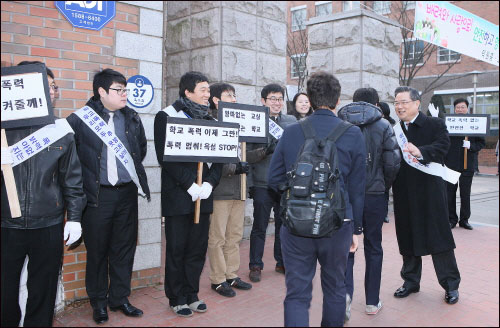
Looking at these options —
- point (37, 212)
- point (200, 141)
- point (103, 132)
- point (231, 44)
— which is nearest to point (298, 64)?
point (231, 44)

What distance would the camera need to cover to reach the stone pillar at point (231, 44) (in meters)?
6.46

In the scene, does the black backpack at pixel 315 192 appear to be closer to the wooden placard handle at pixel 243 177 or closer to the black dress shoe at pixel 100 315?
the wooden placard handle at pixel 243 177

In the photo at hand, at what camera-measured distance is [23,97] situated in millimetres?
3012

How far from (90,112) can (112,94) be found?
24 cm

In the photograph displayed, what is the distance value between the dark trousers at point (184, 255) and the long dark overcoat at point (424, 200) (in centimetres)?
204

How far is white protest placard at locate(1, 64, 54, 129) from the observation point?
2.99 meters

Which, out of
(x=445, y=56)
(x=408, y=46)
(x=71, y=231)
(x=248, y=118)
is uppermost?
(x=445, y=56)

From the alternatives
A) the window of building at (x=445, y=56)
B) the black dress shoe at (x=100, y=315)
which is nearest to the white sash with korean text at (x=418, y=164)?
the black dress shoe at (x=100, y=315)

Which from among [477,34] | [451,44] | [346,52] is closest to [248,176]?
[346,52]

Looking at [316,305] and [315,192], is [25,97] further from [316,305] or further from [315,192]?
[316,305]

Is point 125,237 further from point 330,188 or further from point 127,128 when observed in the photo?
point 330,188

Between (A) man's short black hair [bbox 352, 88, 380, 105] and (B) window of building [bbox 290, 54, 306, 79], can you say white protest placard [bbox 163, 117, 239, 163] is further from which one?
(B) window of building [bbox 290, 54, 306, 79]

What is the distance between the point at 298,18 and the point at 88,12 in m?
17.0

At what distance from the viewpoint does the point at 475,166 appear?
8336mm
